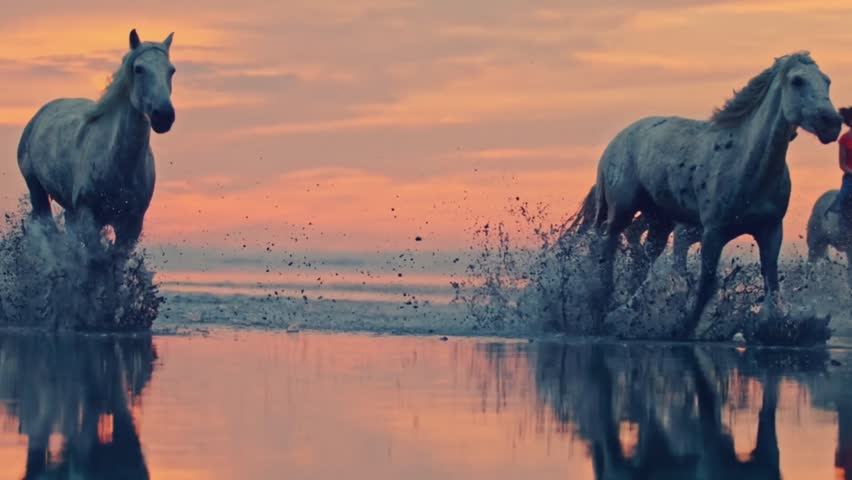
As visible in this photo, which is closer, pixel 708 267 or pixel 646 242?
pixel 708 267

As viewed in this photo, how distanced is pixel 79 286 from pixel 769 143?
242 inches

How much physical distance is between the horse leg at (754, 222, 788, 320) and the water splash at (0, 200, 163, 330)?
542cm

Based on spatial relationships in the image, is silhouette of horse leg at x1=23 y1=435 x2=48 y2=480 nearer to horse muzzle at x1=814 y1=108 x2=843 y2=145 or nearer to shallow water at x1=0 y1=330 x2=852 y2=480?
shallow water at x1=0 y1=330 x2=852 y2=480

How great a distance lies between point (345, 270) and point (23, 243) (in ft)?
54.1

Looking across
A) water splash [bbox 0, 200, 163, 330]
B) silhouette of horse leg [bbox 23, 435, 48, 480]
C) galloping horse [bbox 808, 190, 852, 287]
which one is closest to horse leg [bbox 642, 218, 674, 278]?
galloping horse [bbox 808, 190, 852, 287]

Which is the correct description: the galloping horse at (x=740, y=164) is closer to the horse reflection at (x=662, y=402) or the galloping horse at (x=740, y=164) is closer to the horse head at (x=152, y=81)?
the horse reflection at (x=662, y=402)

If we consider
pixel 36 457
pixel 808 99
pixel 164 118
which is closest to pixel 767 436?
pixel 36 457

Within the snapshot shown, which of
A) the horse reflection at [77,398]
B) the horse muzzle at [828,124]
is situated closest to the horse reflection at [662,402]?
the horse muzzle at [828,124]

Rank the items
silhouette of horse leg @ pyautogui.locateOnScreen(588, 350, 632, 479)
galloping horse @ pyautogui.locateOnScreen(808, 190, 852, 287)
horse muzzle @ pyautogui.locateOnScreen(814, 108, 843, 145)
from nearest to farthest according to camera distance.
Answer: silhouette of horse leg @ pyautogui.locateOnScreen(588, 350, 632, 479) → horse muzzle @ pyautogui.locateOnScreen(814, 108, 843, 145) → galloping horse @ pyautogui.locateOnScreen(808, 190, 852, 287)

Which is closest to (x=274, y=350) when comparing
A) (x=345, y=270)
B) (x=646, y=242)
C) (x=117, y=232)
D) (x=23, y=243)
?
(x=117, y=232)

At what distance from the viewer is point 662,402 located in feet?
34.8

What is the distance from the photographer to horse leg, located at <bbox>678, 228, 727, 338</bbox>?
615 inches

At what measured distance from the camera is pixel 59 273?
16188 millimetres

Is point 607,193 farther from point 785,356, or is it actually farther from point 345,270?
point 345,270
